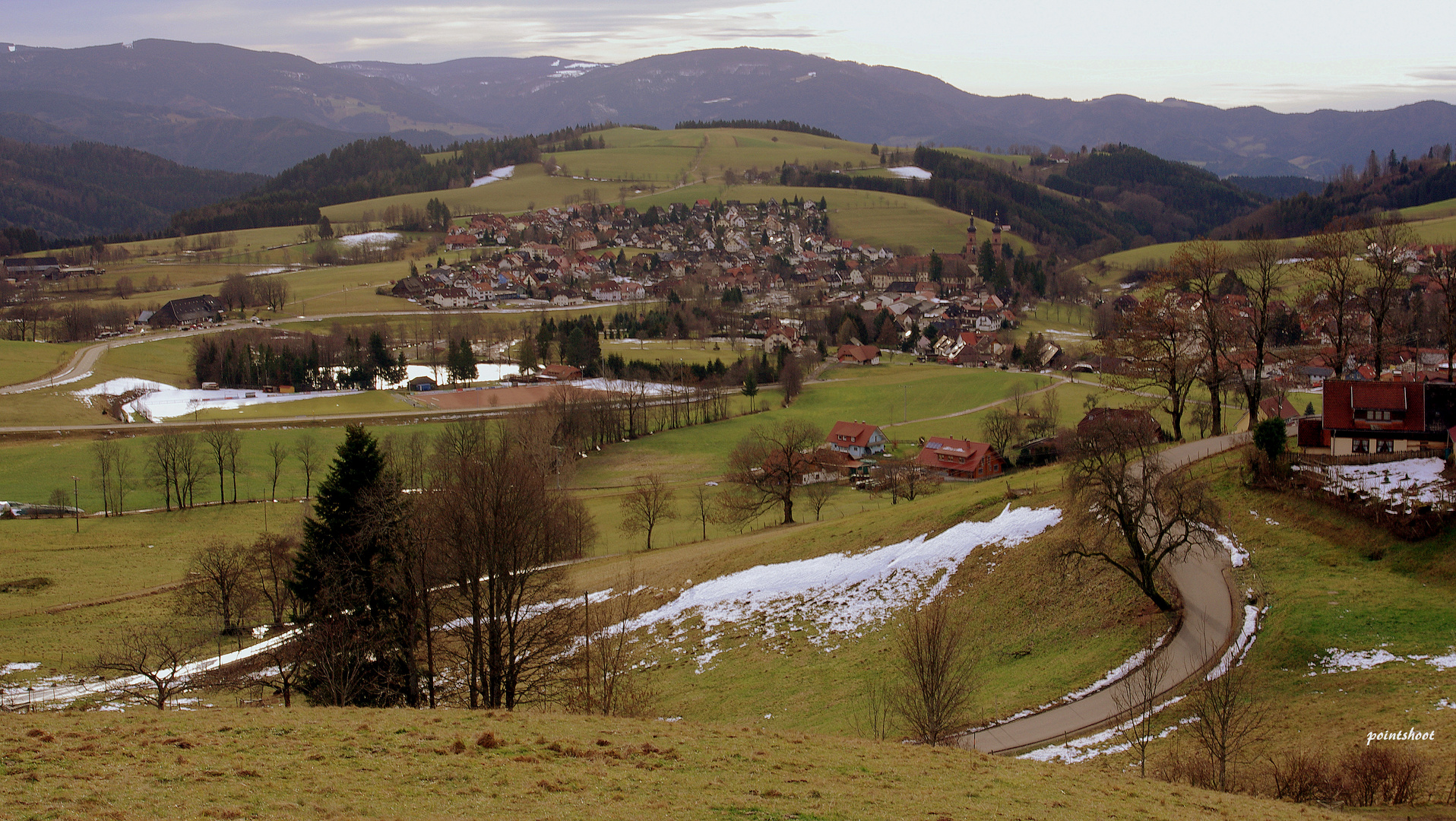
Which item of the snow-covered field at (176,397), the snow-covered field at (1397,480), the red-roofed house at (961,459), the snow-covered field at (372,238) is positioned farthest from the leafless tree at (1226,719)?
the snow-covered field at (372,238)

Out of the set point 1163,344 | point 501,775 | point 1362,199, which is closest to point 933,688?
point 501,775

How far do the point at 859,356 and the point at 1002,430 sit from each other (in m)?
41.8

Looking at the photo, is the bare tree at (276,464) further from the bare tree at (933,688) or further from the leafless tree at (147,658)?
the bare tree at (933,688)

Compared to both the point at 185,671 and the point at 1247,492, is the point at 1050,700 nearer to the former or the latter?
the point at 1247,492

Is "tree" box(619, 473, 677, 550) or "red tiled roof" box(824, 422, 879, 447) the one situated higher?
"red tiled roof" box(824, 422, 879, 447)

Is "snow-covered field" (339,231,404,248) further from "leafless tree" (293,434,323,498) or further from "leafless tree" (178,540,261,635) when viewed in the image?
"leafless tree" (178,540,261,635)

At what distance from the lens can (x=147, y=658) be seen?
2853 cm

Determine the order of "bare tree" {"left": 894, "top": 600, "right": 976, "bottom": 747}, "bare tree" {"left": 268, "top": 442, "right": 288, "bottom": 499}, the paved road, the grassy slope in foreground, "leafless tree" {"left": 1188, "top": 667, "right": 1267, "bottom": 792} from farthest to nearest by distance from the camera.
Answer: "bare tree" {"left": 268, "top": 442, "right": 288, "bottom": 499}, the paved road, "bare tree" {"left": 894, "top": 600, "right": 976, "bottom": 747}, "leafless tree" {"left": 1188, "top": 667, "right": 1267, "bottom": 792}, the grassy slope in foreground

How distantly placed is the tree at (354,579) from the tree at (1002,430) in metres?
43.4

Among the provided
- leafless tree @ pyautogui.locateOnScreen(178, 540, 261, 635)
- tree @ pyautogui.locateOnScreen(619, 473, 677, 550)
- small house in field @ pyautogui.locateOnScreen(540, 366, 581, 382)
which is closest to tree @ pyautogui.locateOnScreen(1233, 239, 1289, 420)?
tree @ pyautogui.locateOnScreen(619, 473, 677, 550)

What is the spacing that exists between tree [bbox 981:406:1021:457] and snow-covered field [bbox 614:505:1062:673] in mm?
30178

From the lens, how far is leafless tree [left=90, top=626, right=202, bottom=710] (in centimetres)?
2311

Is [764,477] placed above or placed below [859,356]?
below

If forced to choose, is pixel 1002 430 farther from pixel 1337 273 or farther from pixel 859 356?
pixel 859 356
